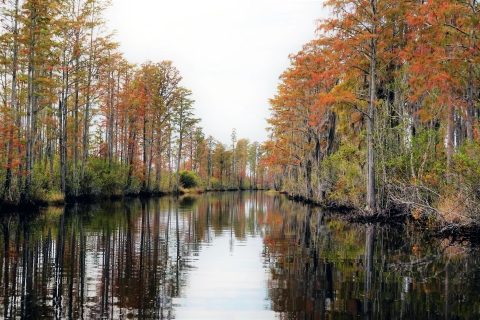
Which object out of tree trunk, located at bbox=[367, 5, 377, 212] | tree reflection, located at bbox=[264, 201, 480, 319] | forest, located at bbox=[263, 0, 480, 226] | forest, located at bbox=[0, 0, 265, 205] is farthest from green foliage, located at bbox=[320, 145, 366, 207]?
forest, located at bbox=[0, 0, 265, 205]

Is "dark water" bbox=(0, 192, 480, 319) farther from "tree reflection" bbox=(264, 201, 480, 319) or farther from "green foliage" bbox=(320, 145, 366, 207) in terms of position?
"green foliage" bbox=(320, 145, 366, 207)

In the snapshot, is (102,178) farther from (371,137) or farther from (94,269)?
(94,269)

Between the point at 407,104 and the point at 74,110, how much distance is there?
1077 inches

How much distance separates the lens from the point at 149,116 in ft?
153

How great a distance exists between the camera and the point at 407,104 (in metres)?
22.9

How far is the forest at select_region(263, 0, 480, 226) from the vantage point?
14531 mm

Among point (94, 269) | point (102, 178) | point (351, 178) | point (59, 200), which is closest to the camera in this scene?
point (94, 269)

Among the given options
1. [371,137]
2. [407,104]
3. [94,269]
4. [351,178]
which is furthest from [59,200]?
[407,104]

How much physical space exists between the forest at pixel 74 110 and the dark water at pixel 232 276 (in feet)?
33.1

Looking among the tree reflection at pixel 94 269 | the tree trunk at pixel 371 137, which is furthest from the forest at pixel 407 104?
the tree reflection at pixel 94 269

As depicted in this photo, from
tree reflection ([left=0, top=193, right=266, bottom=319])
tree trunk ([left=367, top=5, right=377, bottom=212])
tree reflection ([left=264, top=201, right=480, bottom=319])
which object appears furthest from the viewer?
tree trunk ([left=367, top=5, right=377, bottom=212])

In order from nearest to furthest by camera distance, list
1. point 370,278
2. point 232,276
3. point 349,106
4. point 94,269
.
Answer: point 370,278 < point 94,269 < point 232,276 < point 349,106

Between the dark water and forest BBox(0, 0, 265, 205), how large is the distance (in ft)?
33.1

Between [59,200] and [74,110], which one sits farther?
[74,110]
